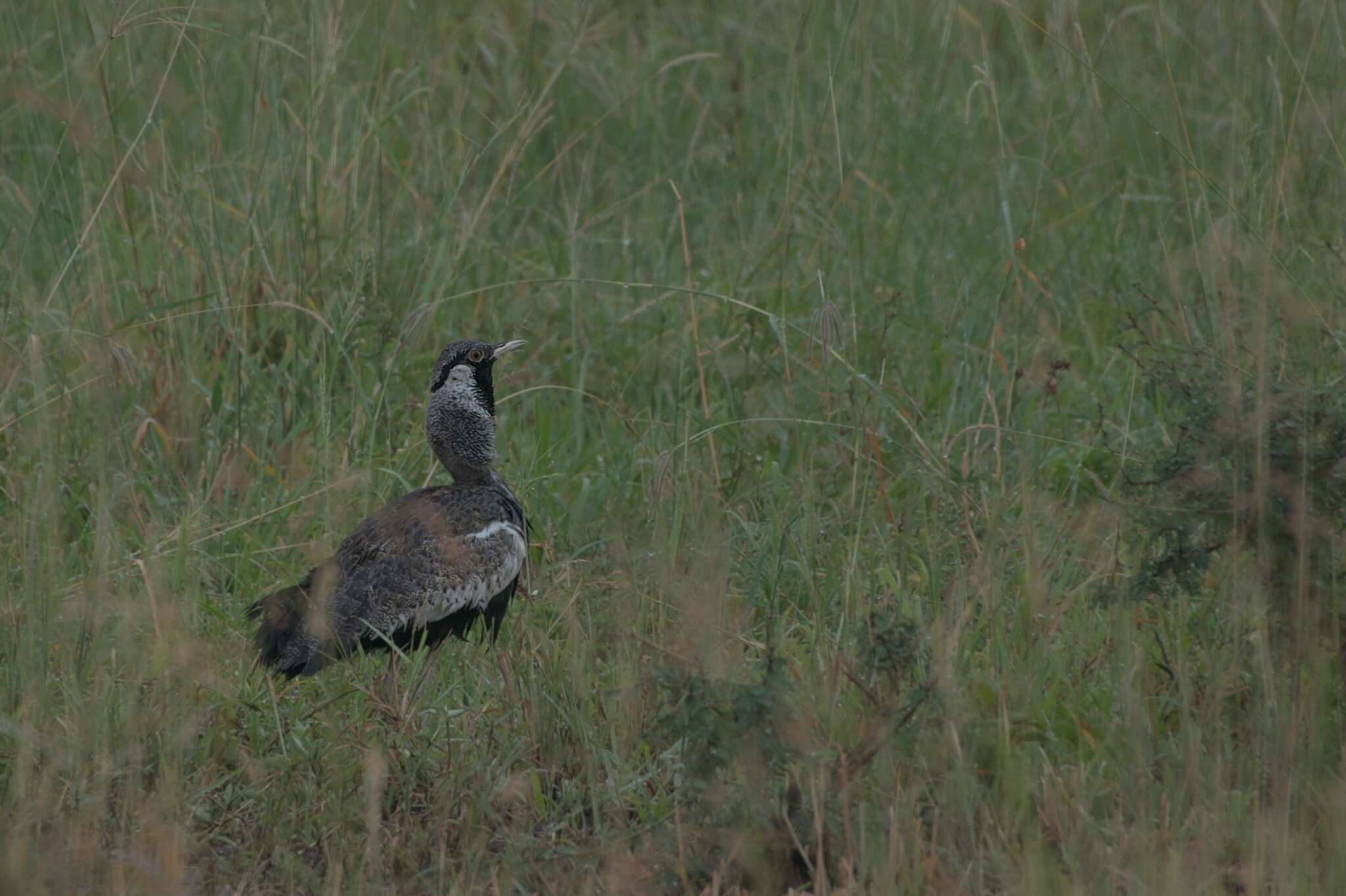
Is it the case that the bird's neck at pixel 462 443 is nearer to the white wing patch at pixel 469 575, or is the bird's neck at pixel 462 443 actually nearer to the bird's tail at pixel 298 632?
the white wing patch at pixel 469 575

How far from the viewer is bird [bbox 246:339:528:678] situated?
4.14 metres

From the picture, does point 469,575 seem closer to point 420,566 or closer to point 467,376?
point 420,566

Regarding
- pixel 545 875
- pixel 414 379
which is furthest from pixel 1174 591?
pixel 414 379

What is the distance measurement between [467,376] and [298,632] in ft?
3.55

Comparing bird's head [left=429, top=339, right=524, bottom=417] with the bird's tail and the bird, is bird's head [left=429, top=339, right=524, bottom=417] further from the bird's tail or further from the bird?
the bird's tail

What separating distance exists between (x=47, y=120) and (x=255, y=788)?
3.77m

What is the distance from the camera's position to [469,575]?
4375mm

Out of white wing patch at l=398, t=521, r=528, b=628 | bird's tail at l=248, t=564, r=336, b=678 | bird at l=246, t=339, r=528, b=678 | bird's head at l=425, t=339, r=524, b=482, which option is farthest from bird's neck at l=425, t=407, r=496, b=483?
bird's tail at l=248, t=564, r=336, b=678

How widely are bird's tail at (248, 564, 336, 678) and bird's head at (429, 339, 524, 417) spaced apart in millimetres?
795

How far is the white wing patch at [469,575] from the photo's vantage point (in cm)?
437

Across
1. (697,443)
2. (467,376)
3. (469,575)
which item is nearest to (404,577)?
(469,575)

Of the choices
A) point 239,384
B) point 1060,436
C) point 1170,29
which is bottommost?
point 1060,436

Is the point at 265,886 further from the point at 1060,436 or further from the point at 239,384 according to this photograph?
the point at 1060,436

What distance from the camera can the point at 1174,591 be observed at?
12.3 feet
